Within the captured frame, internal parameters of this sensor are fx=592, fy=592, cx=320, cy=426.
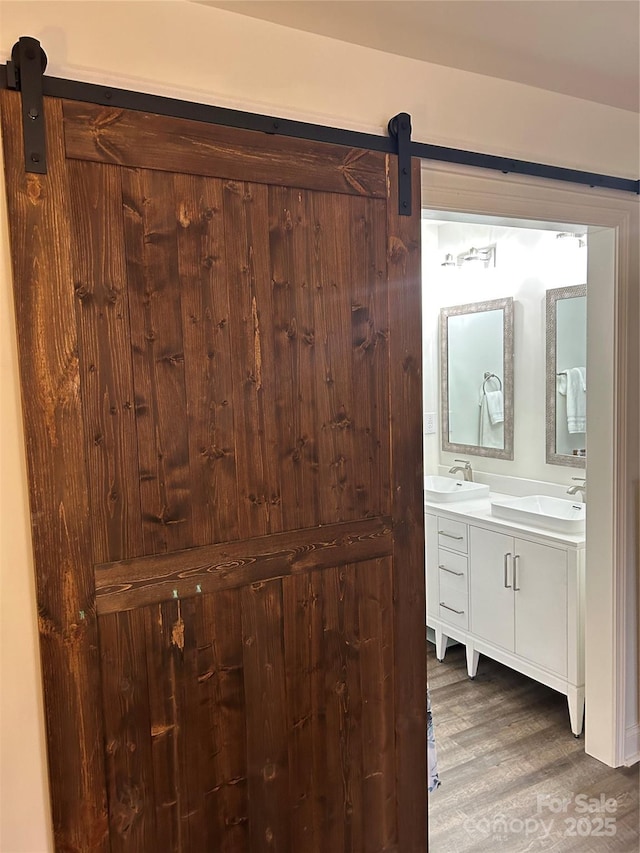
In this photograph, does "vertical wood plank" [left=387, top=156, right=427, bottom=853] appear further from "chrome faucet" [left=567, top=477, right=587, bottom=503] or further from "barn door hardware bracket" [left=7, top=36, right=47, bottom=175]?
"chrome faucet" [left=567, top=477, right=587, bottom=503]

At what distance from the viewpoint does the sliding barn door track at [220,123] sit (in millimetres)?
1233

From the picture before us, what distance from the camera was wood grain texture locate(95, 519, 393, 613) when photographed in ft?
4.55

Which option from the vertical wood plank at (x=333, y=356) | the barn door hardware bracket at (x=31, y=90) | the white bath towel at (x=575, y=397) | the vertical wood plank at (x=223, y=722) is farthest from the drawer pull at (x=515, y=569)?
the barn door hardware bracket at (x=31, y=90)

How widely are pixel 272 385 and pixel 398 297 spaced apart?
1.49ft

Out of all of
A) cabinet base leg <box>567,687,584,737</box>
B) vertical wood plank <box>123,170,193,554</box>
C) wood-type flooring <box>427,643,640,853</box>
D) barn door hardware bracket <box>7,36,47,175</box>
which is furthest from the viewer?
cabinet base leg <box>567,687,584,737</box>

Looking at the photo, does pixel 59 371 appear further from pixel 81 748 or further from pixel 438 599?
pixel 438 599

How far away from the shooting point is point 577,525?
2531 millimetres

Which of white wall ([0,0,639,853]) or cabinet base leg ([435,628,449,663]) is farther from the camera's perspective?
cabinet base leg ([435,628,449,663])

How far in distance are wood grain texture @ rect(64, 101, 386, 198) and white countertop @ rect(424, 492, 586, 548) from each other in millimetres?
1678

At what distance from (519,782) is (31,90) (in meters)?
2.69

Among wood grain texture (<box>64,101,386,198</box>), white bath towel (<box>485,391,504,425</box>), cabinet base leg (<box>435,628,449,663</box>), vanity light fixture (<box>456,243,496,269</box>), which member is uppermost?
vanity light fixture (<box>456,243,496,269</box>)

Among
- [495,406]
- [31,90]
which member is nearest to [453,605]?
[495,406]

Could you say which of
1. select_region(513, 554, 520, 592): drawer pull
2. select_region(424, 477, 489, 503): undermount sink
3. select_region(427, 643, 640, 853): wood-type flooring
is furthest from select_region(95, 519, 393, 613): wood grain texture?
select_region(424, 477, 489, 503): undermount sink

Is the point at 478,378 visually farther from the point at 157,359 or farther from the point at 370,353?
the point at 157,359
